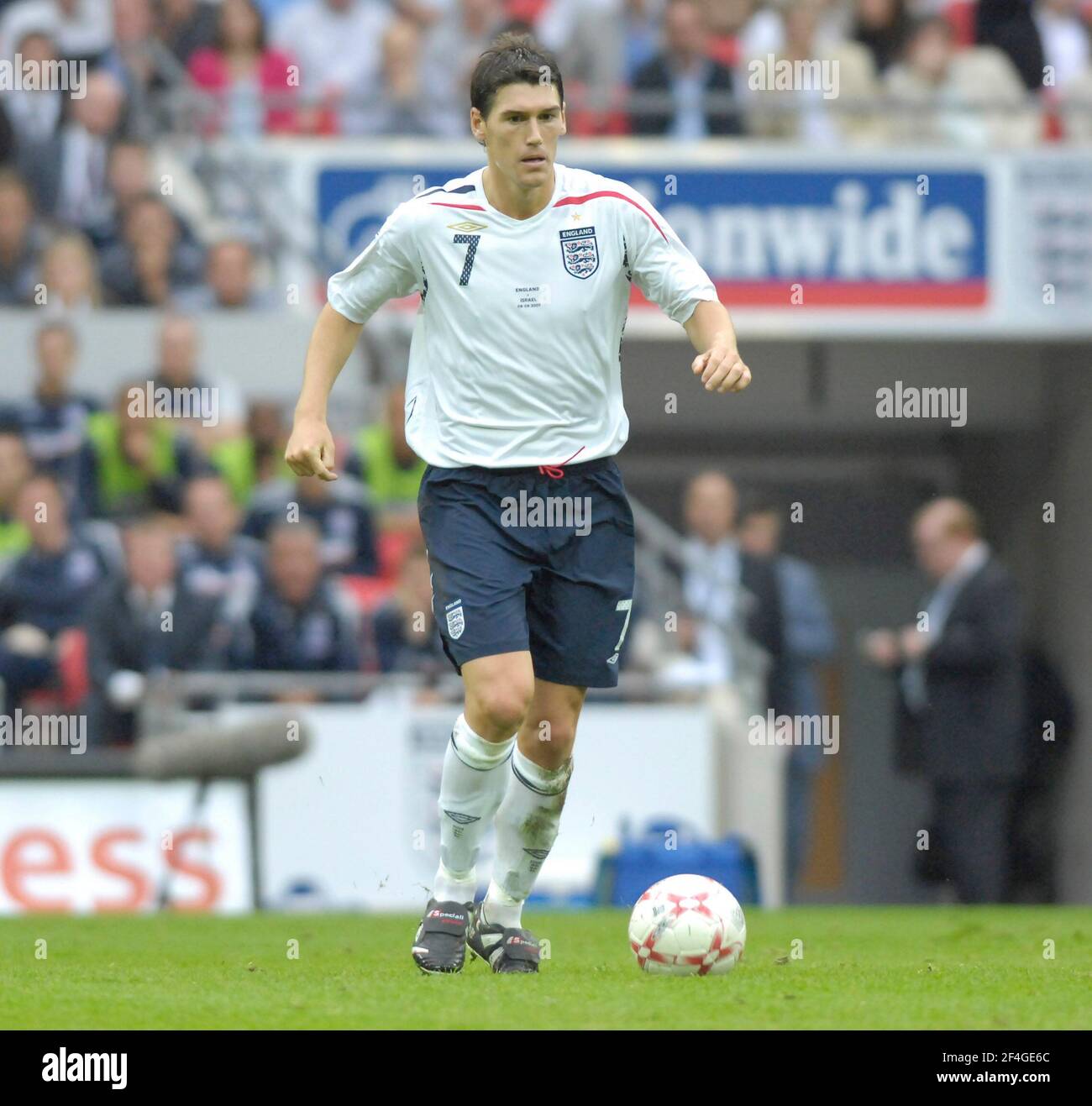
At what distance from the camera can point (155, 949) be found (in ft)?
27.2

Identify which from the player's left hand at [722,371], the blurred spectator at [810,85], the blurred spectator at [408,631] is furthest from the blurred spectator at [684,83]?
the player's left hand at [722,371]

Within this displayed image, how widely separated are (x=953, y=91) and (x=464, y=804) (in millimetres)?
11837

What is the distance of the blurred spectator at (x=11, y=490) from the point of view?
529 inches

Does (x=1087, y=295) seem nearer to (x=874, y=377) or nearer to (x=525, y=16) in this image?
(x=874, y=377)

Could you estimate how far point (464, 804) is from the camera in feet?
22.0

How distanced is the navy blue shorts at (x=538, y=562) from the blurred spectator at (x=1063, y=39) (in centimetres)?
1183

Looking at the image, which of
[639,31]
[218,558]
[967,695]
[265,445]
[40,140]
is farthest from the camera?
[639,31]

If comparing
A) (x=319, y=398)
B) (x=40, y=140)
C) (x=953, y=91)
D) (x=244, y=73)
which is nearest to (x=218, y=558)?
(x=40, y=140)

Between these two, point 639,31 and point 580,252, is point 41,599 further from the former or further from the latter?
point 639,31

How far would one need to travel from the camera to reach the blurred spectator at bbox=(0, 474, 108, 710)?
41.7 feet

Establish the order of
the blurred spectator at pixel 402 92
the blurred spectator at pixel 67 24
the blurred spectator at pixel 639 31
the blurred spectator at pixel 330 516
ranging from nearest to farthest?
the blurred spectator at pixel 330 516 < the blurred spectator at pixel 67 24 < the blurred spectator at pixel 402 92 < the blurred spectator at pixel 639 31

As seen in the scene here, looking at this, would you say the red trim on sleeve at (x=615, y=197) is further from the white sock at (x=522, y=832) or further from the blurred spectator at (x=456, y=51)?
the blurred spectator at (x=456, y=51)

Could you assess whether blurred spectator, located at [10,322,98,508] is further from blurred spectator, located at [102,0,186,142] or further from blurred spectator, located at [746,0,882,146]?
blurred spectator, located at [746,0,882,146]
